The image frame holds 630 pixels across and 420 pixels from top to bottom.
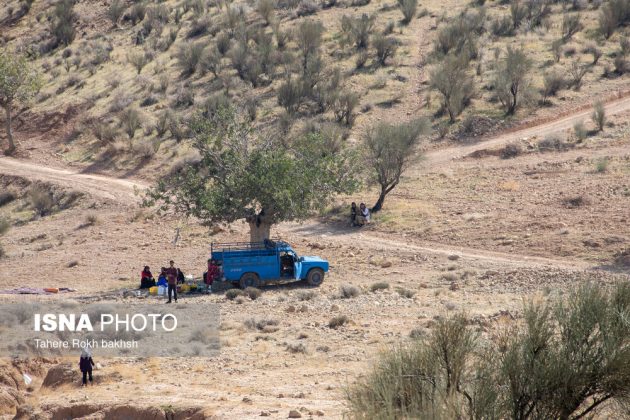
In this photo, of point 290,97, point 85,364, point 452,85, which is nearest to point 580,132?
point 452,85

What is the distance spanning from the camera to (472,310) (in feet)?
69.5

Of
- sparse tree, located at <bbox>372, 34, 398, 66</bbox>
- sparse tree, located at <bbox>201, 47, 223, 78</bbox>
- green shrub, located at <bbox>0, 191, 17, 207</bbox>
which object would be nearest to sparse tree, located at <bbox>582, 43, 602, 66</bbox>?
sparse tree, located at <bbox>372, 34, 398, 66</bbox>

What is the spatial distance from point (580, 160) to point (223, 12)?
2993cm

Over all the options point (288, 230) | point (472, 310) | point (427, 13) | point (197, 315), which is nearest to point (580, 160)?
point (288, 230)

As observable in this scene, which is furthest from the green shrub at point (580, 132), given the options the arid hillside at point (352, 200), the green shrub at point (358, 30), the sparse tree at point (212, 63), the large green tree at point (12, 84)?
the large green tree at point (12, 84)

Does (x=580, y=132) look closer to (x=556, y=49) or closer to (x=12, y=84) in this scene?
(x=556, y=49)

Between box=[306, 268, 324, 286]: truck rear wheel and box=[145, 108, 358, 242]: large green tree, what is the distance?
179 centimetres

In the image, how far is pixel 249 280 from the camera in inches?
981

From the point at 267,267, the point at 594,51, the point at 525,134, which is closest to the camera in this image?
the point at 267,267

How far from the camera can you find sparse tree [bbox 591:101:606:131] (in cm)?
3694

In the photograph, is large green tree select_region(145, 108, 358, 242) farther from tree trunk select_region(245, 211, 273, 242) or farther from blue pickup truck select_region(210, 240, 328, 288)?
blue pickup truck select_region(210, 240, 328, 288)

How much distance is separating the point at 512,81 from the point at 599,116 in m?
4.50

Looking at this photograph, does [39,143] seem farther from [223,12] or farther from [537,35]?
[537,35]

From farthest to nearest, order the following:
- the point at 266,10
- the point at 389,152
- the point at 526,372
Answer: the point at 266,10 < the point at 389,152 < the point at 526,372
